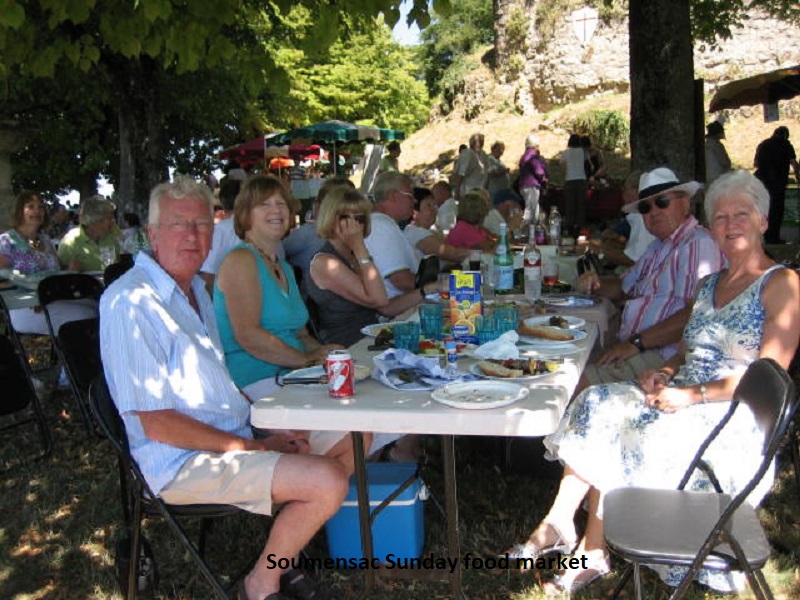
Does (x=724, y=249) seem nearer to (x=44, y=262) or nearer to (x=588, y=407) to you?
(x=588, y=407)

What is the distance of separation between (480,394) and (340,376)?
408 millimetres

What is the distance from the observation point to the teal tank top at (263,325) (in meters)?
3.40

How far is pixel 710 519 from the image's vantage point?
2.38m

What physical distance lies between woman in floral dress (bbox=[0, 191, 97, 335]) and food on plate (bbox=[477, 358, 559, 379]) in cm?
429

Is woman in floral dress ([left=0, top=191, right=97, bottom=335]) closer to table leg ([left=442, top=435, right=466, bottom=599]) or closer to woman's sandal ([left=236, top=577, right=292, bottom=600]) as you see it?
woman's sandal ([left=236, top=577, right=292, bottom=600])

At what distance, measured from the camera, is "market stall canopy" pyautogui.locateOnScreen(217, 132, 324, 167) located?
69.1 feet

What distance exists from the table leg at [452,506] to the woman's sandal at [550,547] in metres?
0.57

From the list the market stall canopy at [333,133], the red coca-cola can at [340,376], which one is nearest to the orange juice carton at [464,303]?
the red coca-cola can at [340,376]

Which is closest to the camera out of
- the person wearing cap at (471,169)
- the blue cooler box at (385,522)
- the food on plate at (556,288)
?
the blue cooler box at (385,522)

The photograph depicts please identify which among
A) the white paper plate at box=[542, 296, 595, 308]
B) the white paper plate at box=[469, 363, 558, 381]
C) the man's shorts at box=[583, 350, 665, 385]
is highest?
the white paper plate at box=[469, 363, 558, 381]

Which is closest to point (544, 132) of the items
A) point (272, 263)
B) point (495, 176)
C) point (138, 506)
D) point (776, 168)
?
point (495, 176)

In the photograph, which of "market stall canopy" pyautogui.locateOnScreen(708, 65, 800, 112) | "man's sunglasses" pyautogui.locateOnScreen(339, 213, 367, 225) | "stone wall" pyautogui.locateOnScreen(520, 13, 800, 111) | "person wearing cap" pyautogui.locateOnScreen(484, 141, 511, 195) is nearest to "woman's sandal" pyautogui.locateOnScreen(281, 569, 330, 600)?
"man's sunglasses" pyautogui.locateOnScreen(339, 213, 367, 225)

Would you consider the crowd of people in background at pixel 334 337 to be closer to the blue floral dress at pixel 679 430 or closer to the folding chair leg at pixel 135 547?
the blue floral dress at pixel 679 430

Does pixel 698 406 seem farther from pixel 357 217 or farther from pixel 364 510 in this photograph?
pixel 357 217
